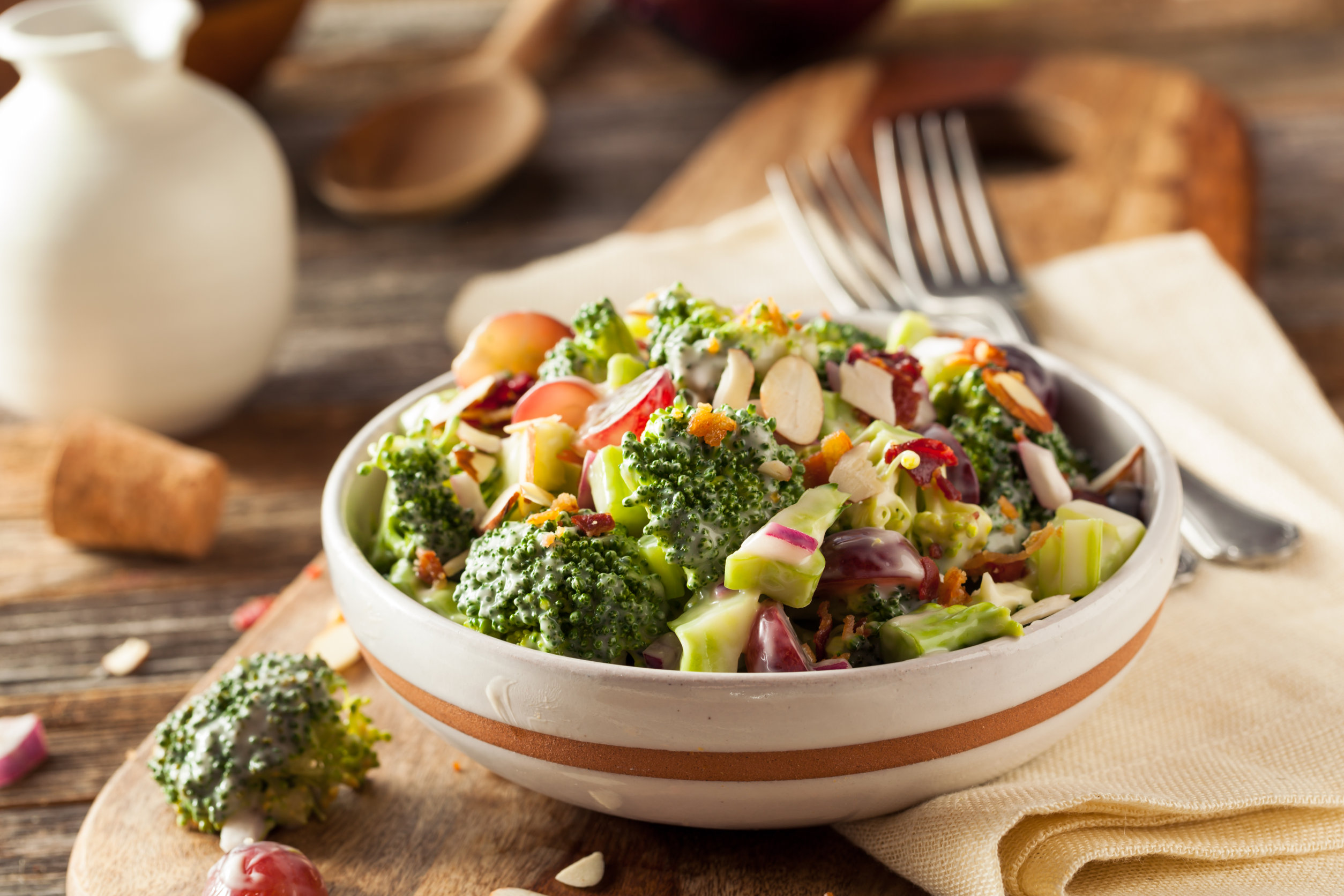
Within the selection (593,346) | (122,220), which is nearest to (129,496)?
(122,220)

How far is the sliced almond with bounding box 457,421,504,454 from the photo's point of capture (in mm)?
1656

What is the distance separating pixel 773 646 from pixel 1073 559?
39 centimetres

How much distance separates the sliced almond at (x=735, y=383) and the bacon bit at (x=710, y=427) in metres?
0.11

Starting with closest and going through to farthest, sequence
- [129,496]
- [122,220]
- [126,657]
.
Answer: [126,657] < [129,496] < [122,220]

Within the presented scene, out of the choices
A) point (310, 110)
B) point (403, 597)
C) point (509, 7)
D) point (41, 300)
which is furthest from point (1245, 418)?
point (509, 7)

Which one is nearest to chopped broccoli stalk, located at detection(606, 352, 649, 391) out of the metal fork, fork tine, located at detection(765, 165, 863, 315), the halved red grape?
the halved red grape

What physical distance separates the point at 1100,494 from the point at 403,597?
909mm

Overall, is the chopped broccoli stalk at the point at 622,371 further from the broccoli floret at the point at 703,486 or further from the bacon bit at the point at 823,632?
the bacon bit at the point at 823,632

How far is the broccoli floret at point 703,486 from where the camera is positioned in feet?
4.53

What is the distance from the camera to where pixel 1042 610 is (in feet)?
4.63

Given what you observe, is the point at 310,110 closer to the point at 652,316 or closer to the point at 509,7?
the point at 509,7

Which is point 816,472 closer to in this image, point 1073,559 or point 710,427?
point 710,427

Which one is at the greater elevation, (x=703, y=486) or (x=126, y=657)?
(x=703, y=486)

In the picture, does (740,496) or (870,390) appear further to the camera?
(870,390)
